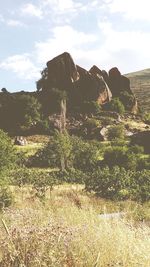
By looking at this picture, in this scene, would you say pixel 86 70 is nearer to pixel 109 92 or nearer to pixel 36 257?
pixel 109 92

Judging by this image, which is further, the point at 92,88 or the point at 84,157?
the point at 92,88

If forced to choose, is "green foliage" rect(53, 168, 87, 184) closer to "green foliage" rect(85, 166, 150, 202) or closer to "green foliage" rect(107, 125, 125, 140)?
"green foliage" rect(85, 166, 150, 202)

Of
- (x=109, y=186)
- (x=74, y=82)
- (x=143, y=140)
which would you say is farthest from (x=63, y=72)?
(x=109, y=186)

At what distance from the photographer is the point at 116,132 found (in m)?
65.4

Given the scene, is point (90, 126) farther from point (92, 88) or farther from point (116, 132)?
point (92, 88)

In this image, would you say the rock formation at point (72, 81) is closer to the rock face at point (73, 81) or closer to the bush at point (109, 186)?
the rock face at point (73, 81)

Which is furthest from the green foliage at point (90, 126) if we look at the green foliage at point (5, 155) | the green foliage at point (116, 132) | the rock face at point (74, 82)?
the green foliage at point (5, 155)


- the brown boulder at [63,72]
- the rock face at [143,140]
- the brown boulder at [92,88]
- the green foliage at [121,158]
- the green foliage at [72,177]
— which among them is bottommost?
the green foliage at [72,177]

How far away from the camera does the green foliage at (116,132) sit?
64863mm

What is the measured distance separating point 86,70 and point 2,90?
16802mm

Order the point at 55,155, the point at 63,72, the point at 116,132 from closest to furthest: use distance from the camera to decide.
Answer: the point at 55,155 → the point at 116,132 → the point at 63,72

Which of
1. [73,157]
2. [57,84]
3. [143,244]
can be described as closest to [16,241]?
[143,244]

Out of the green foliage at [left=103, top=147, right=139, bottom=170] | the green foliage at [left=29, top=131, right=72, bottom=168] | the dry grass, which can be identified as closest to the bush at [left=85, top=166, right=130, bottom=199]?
the green foliage at [left=103, top=147, right=139, bottom=170]

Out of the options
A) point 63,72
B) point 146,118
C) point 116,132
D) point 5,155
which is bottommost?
point 5,155
